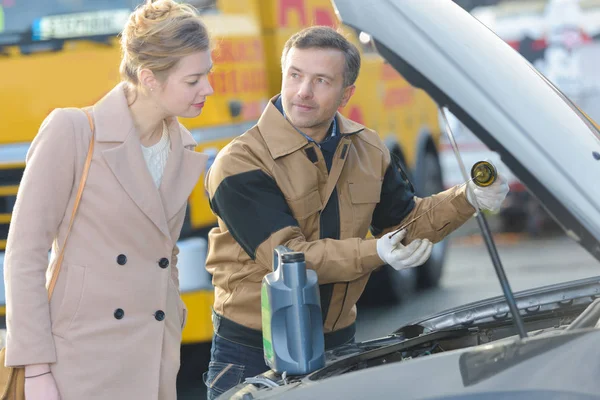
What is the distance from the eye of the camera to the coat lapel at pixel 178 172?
249cm

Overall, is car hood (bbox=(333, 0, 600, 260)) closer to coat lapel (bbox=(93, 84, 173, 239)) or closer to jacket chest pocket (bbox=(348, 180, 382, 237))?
jacket chest pocket (bbox=(348, 180, 382, 237))

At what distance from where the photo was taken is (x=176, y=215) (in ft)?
8.22

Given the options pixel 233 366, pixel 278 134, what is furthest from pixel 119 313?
pixel 278 134

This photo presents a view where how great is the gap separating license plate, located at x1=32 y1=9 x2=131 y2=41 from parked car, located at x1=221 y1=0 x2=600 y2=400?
3.11 m

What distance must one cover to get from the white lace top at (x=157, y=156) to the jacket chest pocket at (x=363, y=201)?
49 cm

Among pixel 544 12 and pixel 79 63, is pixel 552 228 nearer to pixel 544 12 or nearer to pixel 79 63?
pixel 544 12

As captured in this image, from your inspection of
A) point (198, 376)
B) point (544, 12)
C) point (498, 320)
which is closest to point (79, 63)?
point (198, 376)

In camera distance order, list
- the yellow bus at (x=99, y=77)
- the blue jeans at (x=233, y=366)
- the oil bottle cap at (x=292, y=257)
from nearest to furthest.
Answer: the oil bottle cap at (x=292, y=257), the blue jeans at (x=233, y=366), the yellow bus at (x=99, y=77)

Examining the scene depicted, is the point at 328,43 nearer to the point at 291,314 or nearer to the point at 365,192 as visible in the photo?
the point at 365,192

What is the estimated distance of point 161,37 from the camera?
7.77ft

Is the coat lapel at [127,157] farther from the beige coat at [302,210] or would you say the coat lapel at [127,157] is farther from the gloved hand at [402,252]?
the gloved hand at [402,252]

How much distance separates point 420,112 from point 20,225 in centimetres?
606

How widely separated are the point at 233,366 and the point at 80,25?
9.36 ft

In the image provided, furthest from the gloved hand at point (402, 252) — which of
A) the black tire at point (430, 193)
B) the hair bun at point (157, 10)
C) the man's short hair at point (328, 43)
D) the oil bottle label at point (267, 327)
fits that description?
the black tire at point (430, 193)
